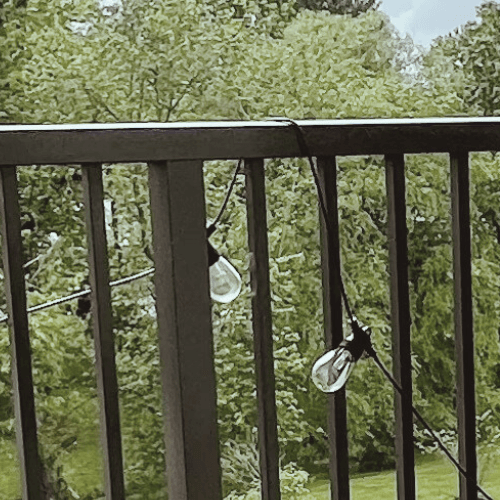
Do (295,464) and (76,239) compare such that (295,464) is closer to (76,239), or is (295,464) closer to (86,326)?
(86,326)

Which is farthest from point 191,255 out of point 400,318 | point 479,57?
point 479,57

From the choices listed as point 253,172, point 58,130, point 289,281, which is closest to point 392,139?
point 253,172

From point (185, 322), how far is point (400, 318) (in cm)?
35

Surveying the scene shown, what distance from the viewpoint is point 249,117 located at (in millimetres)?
3525

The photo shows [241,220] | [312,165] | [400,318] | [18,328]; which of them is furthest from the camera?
[241,220]

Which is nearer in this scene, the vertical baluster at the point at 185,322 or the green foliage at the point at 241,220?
the vertical baluster at the point at 185,322

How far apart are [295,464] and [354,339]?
8.19 feet

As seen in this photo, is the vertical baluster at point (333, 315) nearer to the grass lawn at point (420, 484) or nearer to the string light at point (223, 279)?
the string light at point (223, 279)

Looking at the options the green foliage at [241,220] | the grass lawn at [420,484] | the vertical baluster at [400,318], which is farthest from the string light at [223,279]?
the grass lawn at [420,484]

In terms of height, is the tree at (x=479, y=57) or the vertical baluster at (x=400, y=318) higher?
the tree at (x=479, y=57)

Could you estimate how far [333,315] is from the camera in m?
1.21

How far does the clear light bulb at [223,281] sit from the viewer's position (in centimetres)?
120

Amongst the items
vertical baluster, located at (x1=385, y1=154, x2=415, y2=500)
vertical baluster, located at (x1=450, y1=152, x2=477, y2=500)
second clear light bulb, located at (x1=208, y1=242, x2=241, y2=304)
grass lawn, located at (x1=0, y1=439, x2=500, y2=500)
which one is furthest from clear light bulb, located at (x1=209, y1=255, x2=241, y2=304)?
grass lawn, located at (x1=0, y1=439, x2=500, y2=500)

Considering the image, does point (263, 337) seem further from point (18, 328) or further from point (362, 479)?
point (362, 479)
